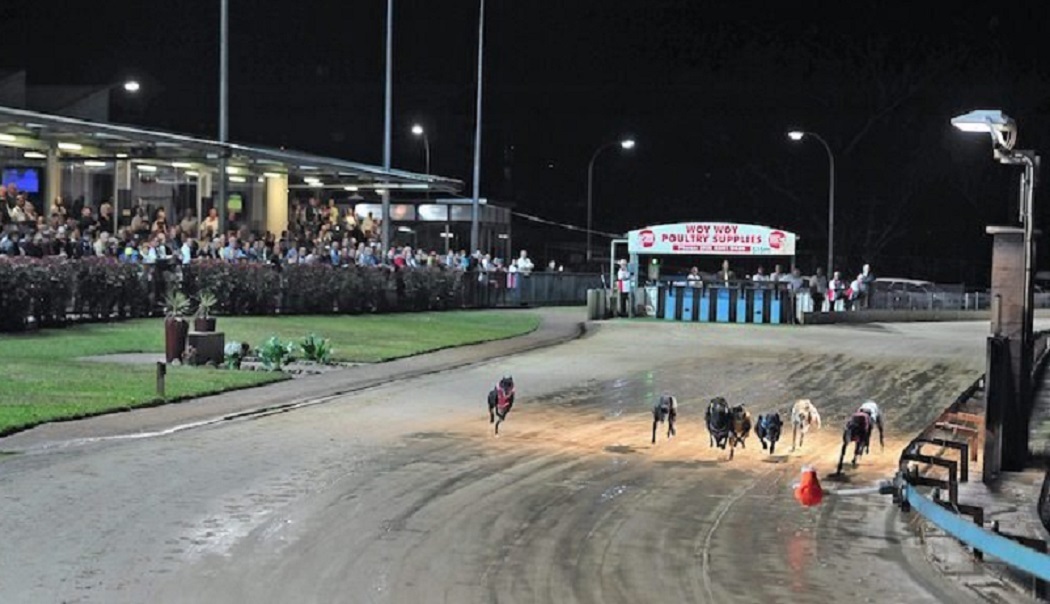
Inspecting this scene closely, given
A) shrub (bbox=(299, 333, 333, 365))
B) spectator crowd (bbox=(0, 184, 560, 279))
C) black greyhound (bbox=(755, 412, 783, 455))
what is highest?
spectator crowd (bbox=(0, 184, 560, 279))

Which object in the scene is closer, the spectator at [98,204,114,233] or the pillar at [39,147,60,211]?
the pillar at [39,147,60,211]

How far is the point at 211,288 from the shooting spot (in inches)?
1208

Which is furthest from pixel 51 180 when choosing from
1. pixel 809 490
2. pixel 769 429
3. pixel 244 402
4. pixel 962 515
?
pixel 962 515

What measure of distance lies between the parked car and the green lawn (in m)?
20.4

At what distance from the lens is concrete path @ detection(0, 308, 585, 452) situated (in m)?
13.6

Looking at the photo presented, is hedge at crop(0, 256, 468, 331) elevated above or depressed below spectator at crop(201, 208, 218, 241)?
below

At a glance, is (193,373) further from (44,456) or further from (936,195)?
(936,195)

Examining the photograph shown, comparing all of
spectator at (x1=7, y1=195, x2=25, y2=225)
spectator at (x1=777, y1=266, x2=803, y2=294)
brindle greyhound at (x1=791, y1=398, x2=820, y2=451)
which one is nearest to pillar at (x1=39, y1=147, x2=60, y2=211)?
spectator at (x1=7, y1=195, x2=25, y2=225)

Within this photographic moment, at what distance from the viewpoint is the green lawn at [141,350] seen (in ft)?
52.2

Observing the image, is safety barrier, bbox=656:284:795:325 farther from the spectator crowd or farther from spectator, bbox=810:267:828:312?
the spectator crowd

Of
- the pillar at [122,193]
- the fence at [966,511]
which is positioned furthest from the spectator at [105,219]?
the fence at [966,511]

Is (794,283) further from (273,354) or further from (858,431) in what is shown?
(858,431)

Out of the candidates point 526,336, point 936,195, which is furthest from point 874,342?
point 936,195

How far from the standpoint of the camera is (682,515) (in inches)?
408
